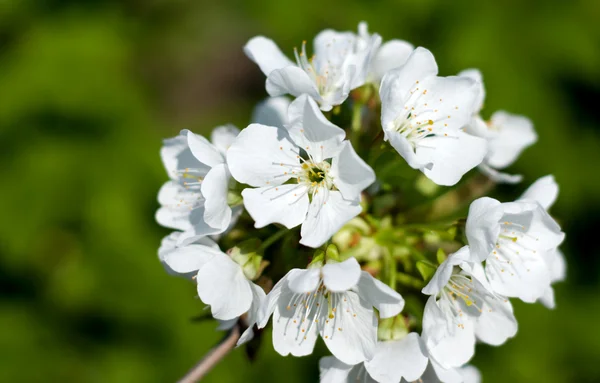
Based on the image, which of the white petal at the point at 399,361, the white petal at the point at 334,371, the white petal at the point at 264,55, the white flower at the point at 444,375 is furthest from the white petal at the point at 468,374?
the white petal at the point at 264,55

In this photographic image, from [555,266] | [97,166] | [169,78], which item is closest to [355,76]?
[555,266]

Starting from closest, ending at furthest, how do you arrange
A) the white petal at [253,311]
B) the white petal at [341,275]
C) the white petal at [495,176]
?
1. the white petal at [341,275]
2. the white petal at [253,311]
3. the white petal at [495,176]

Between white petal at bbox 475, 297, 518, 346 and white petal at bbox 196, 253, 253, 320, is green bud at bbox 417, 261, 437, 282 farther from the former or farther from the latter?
white petal at bbox 196, 253, 253, 320

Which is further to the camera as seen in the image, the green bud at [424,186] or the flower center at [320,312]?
the green bud at [424,186]

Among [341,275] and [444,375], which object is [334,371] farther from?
[341,275]

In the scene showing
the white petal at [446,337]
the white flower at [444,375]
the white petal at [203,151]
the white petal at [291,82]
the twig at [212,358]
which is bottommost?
the white flower at [444,375]

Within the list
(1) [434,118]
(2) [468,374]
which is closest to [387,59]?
(1) [434,118]

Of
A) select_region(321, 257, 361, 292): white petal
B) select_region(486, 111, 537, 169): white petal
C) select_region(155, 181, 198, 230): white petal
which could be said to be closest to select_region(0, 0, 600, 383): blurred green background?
select_region(486, 111, 537, 169): white petal

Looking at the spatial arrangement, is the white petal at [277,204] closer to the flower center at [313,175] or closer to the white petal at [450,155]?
the flower center at [313,175]

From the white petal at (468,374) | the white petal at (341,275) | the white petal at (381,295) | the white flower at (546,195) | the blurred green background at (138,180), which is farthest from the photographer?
the blurred green background at (138,180)
